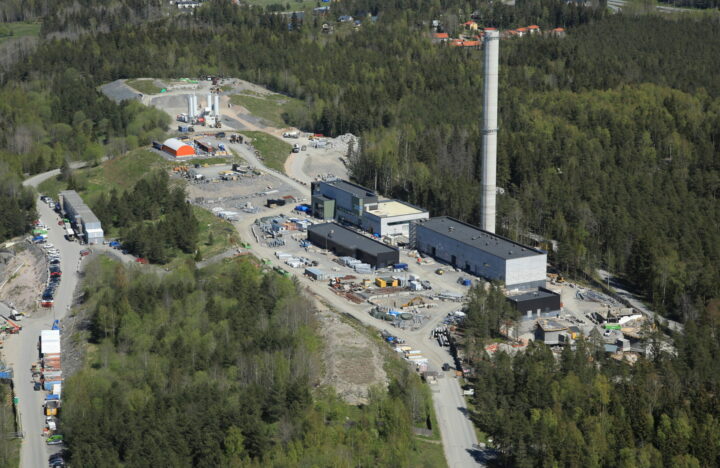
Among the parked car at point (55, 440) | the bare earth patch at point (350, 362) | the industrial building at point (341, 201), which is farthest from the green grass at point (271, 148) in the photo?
the parked car at point (55, 440)

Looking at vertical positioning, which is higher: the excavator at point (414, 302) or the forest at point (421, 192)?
the forest at point (421, 192)

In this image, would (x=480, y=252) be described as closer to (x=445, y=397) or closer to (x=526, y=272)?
(x=526, y=272)

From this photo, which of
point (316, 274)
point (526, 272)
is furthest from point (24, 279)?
point (526, 272)

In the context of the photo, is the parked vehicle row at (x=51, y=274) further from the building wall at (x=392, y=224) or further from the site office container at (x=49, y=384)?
the building wall at (x=392, y=224)

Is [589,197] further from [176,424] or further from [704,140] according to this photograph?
[176,424]

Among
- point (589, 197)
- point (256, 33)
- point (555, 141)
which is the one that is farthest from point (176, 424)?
point (256, 33)

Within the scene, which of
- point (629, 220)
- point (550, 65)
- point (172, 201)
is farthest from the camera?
point (550, 65)

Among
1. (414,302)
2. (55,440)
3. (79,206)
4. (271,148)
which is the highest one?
(79,206)
